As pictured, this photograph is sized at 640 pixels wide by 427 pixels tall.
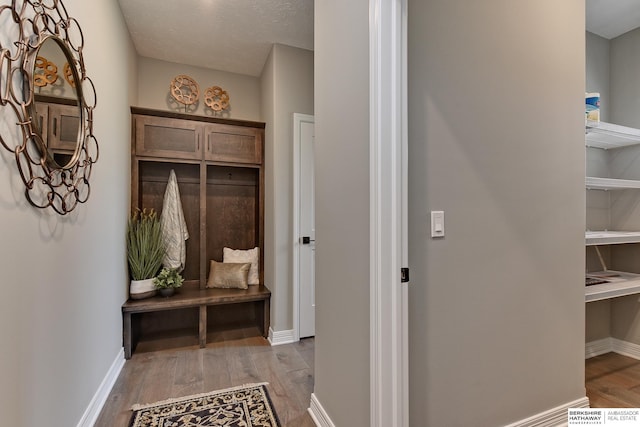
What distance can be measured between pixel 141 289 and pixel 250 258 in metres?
1.02

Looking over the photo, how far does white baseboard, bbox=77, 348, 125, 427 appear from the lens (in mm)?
1613

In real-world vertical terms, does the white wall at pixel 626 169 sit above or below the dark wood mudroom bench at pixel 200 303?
above

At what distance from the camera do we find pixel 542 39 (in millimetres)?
1580

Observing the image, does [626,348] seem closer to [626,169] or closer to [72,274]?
[626,169]

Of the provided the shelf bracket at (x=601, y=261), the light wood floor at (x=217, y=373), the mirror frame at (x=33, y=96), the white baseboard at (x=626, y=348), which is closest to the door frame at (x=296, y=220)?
the light wood floor at (x=217, y=373)

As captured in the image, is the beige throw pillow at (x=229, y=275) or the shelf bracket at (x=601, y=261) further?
the beige throw pillow at (x=229, y=275)

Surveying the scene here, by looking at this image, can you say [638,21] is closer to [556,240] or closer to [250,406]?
[556,240]

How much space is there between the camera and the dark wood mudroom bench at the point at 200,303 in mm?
2436

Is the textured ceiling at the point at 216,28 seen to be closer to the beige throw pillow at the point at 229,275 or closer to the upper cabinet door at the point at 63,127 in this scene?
the upper cabinet door at the point at 63,127

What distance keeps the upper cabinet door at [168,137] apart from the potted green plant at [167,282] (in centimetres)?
108

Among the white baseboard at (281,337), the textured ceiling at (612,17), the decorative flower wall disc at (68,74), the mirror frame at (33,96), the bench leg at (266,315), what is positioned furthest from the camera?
the bench leg at (266,315)

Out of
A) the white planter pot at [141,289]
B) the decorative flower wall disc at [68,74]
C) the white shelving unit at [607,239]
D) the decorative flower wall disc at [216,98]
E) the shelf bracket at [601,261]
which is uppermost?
the decorative flower wall disc at [216,98]

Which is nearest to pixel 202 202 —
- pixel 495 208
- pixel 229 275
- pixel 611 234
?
pixel 229 275

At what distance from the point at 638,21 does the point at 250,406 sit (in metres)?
4.06
